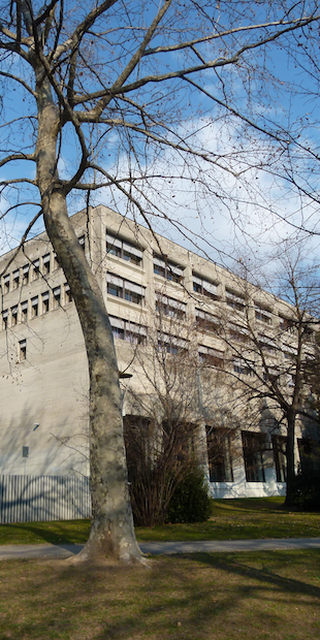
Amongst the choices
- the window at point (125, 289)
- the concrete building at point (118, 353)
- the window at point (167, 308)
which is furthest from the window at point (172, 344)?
the window at point (125, 289)

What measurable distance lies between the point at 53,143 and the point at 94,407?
15.5ft

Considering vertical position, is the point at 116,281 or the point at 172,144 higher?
the point at 116,281

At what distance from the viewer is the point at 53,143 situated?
865 cm

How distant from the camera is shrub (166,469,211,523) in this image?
557 inches

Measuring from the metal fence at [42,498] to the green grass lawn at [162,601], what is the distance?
1366 cm

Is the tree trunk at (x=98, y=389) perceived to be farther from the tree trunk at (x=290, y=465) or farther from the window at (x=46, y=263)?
the window at (x=46, y=263)

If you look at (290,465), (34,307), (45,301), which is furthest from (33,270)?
(290,465)

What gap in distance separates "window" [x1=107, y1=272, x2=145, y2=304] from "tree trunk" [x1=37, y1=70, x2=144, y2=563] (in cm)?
2091

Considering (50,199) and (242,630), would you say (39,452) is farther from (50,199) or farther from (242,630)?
(242,630)

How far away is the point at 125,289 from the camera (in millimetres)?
30578

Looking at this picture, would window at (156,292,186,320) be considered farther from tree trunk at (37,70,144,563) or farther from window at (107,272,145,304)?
tree trunk at (37,70,144,563)

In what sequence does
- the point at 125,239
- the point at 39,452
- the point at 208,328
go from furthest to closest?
the point at 125,239
the point at 39,452
the point at 208,328

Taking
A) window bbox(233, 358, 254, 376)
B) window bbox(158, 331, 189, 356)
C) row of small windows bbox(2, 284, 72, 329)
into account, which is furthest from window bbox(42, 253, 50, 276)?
window bbox(158, 331, 189, 356)

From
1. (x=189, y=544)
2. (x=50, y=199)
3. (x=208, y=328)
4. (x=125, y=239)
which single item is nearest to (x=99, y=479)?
(x=189, y=544)
